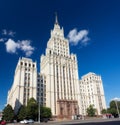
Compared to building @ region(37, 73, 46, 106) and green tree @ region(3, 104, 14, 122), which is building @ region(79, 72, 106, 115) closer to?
building @ region(37, 73, 46, 106)

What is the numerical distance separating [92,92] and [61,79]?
3408cm

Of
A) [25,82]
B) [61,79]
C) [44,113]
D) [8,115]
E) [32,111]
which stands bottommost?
[8,115]

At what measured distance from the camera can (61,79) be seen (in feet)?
307

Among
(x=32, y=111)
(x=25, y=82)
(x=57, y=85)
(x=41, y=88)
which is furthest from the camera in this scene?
(x=57, y=85)

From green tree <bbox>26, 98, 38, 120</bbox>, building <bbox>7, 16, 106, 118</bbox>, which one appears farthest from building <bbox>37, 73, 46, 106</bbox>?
green tree <bbox>26, 98, 38, 120</bbox>

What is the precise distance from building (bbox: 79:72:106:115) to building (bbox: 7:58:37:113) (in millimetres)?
46554

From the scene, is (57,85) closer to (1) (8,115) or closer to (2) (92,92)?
(1) (8,115)

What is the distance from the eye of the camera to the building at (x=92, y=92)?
10911 centimetres

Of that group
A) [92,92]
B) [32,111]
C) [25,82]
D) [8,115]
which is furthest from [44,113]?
[92,92]

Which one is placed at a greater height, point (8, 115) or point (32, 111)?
point (32, 111)

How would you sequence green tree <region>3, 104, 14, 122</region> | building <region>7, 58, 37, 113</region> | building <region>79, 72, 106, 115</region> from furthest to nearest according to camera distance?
building <region>79, 72, 106, 115</region> < building <region>7, 58, 37, 113</region> < green tree <region>3, 104, 14, 122</region>

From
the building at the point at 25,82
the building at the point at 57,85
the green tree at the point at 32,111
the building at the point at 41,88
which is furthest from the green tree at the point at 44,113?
the building at the point at 41,88

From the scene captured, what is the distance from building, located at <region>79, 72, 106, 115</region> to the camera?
10911 centimetres

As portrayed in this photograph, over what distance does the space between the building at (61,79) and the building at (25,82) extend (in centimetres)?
971
